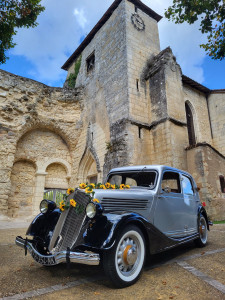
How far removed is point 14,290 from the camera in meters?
2.08

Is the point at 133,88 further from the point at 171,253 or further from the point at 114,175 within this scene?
the point at 171,253

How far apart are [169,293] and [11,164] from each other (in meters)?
9.64

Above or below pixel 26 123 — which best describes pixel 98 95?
above

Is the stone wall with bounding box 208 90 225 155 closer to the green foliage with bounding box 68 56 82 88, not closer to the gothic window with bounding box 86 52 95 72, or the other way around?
the gothic window with bounding box 86 52 95 72

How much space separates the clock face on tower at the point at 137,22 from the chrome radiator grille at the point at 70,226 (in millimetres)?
11356

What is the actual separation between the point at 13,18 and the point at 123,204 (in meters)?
5.27

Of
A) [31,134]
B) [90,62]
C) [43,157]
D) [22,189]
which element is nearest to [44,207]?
[22,189]

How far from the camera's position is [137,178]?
11.7 feet

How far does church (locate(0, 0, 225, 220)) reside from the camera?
28.9 ft

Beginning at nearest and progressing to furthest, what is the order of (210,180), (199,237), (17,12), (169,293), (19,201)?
(169,293)
(199,237)
(17,12)
(210,180)
(19,201)

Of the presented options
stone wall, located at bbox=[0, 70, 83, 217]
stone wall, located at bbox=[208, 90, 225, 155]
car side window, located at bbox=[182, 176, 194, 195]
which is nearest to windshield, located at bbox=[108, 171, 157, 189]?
car side window, located at bbox=[182, 176, 194, 195]

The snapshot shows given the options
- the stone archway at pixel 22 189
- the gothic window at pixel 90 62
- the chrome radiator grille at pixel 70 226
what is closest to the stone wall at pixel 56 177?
the stone archway at pixel 22 189

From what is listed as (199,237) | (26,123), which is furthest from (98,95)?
(199,237)

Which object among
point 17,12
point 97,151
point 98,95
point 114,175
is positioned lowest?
point 114,175
